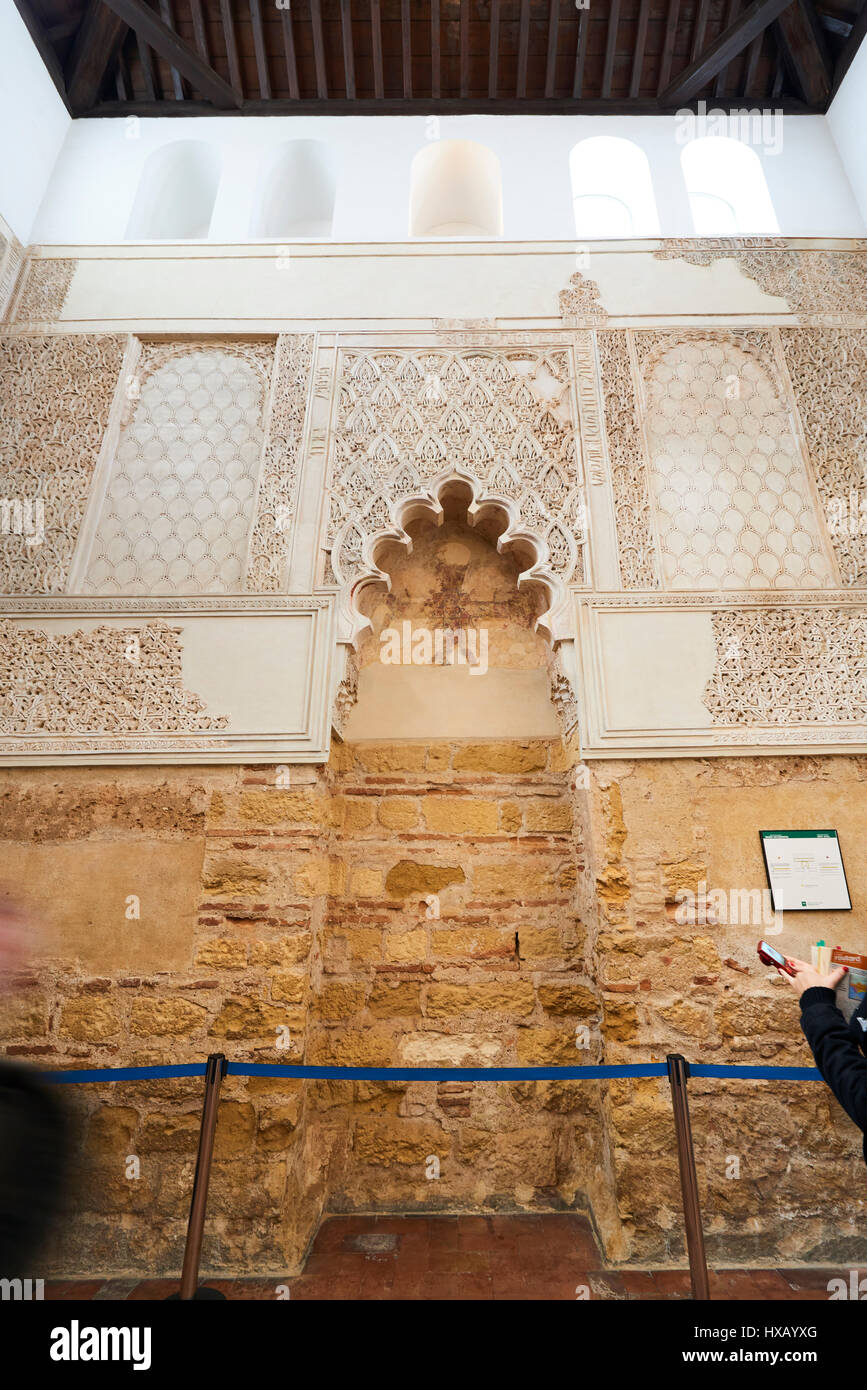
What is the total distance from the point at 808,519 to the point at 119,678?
131 inches

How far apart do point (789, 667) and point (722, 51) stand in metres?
4.10

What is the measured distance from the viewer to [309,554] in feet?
11.3

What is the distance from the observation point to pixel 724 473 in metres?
3.67

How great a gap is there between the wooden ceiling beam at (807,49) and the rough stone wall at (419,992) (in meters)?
4.53

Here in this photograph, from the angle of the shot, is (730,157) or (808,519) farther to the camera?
(730,157)

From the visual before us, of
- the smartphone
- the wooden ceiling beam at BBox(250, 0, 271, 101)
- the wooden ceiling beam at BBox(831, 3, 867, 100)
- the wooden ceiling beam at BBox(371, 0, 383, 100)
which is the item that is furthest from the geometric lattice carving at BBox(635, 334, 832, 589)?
the wooden ceiling beam at BBox(250, 0, 271, 101)

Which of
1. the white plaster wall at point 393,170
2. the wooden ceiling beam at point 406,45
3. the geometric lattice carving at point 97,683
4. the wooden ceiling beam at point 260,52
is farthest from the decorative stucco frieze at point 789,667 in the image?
the wooden ceiling beam at point 260,52

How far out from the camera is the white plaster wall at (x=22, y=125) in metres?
4.13

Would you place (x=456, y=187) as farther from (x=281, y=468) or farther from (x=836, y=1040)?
(x=836, y=1040)

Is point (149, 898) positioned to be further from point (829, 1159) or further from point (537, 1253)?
point (829, 1159)

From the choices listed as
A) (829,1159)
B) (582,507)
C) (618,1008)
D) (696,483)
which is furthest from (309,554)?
(829,1159)

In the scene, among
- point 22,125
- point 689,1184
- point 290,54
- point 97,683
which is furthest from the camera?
point 290,54

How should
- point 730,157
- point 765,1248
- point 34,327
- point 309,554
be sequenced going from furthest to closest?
1. point 730,157
2. point 34,327
3. point 309,554
4. point 765,1248

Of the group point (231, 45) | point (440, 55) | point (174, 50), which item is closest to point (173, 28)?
point (174, 50)
